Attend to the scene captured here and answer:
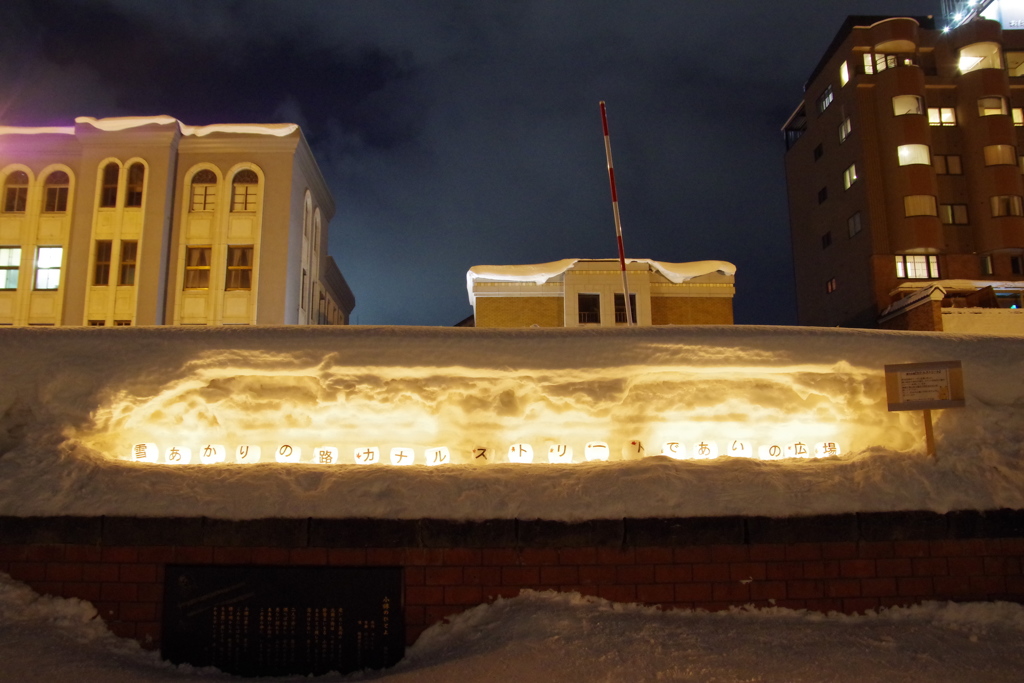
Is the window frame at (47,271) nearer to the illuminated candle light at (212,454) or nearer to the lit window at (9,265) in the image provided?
the lit window at (9,265)

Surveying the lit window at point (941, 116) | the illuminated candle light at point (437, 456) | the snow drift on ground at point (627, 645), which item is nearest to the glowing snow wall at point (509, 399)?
the illuminated candle light at point (437, 456)

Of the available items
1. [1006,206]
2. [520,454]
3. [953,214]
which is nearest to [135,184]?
[520,454]

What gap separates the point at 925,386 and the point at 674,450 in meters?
1.95

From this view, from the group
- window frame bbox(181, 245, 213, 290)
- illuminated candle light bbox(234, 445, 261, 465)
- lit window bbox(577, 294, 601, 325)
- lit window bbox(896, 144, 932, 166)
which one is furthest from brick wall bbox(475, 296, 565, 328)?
lit window bbox(896, 144, 932, 166)

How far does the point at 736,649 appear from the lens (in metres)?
3.83

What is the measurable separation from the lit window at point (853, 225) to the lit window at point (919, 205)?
2.02 meters

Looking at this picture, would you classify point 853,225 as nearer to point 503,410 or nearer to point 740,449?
point 740,449

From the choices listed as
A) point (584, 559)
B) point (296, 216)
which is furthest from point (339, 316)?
point (584, 559)

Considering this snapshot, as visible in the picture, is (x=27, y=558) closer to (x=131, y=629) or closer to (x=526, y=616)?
(x=131, y=629)

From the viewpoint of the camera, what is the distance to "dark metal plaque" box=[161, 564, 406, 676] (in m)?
4.19

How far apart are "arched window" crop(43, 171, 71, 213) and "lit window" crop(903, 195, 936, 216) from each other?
33488mm

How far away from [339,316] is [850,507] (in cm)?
2780

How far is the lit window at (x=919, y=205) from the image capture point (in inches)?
1125

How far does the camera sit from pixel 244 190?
68.5 ft
